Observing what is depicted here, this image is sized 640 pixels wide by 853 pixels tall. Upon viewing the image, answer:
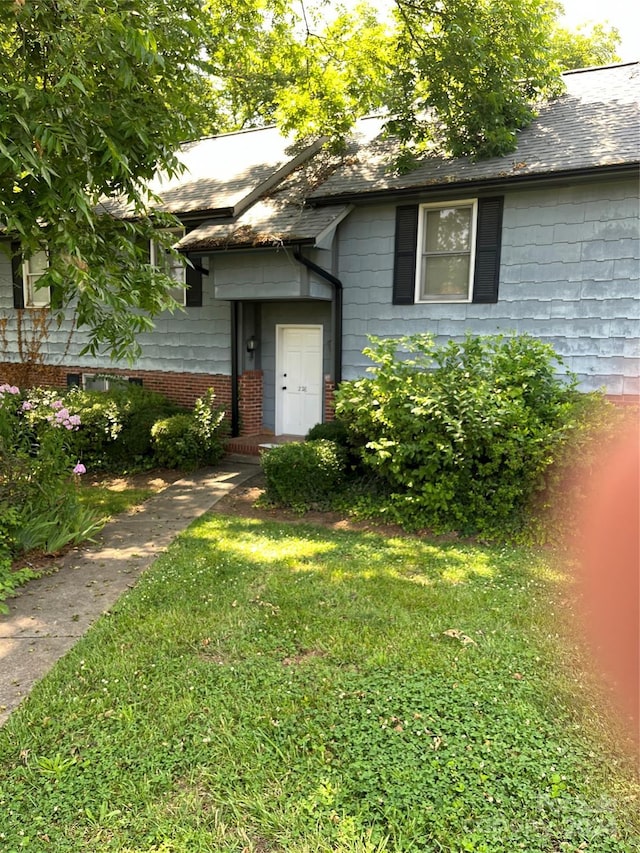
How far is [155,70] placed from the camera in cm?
609

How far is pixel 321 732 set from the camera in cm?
342

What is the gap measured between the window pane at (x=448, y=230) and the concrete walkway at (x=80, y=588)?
5.05 metres

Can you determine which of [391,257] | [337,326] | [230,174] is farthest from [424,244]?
[230,174]

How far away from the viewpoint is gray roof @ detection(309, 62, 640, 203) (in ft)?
28.2

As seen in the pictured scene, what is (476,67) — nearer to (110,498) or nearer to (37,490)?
(110,498)

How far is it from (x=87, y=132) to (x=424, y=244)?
232 inches

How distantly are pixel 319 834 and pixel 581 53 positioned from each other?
70.7 ft

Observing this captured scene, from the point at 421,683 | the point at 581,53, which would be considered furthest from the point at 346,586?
the point at 581,53

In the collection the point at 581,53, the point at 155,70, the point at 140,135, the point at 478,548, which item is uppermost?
the point at 581,53

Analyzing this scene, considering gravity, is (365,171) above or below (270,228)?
above

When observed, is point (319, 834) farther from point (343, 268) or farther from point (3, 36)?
point (343, 268)

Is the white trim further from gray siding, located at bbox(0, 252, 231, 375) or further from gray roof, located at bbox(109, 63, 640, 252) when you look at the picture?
gray siding, located at bbox(0, 252, 231, 375)

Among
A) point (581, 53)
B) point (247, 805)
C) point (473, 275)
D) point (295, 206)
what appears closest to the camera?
point (247, 805)

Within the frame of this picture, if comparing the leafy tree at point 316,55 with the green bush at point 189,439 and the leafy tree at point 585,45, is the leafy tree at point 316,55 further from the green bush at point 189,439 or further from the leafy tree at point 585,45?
the leafy tree at point 585,45
